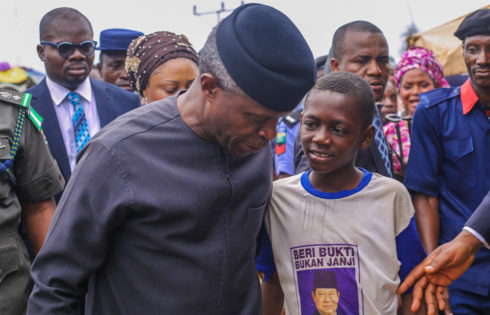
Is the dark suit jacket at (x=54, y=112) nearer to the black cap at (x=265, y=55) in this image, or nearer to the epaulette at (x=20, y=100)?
the epaulette at (x=20, y=100)

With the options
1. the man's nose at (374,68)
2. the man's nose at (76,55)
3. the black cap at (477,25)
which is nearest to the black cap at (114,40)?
the man's nose at (76,55)

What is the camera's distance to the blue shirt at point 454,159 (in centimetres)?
303

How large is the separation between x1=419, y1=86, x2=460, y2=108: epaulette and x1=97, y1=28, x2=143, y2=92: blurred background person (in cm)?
290

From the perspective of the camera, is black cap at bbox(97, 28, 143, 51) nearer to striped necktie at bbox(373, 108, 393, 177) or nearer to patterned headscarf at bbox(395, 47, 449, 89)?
patterned headscarf at bbox(395, 47, 449, 89)

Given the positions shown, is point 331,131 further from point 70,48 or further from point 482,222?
point 70,48

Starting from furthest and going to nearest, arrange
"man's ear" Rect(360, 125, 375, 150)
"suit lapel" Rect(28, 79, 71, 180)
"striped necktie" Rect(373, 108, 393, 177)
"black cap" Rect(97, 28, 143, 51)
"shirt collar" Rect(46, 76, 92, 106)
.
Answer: "black cap" Rect(97, 28, 143, 51) → "shirt collar" Rect(46, 76, 92, 106) → "suit lapel" Rect(28, 79, 71, 180) → "striped necktie" Rect(373, 108, 393, 177) → "man's ear" Rect(360, 125, 375, 150)

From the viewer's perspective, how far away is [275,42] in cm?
165

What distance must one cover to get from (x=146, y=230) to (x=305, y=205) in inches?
34.2

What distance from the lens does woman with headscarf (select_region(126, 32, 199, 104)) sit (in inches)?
117

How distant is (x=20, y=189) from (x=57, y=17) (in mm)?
1905

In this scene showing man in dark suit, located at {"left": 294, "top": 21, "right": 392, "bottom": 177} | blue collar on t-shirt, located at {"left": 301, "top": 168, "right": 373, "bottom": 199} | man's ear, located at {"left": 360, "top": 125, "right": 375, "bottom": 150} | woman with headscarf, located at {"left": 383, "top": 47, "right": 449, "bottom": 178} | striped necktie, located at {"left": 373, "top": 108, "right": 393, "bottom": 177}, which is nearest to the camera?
blue collar on t-shirt, located at {"left": 301, "top": 168, "right": 373, "bottom": 199}

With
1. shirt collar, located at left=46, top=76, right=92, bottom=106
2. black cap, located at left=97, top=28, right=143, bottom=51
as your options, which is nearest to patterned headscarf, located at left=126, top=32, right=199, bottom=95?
shirt collar, located at left=46, top=76, right=92, bottom=106

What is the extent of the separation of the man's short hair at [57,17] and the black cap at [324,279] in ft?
9.47

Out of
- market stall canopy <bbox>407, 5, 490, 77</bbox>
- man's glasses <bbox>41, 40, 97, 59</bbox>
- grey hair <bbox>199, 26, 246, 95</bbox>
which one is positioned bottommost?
market stall canopy <bbox>407, 5, 490, 77</bbox>
